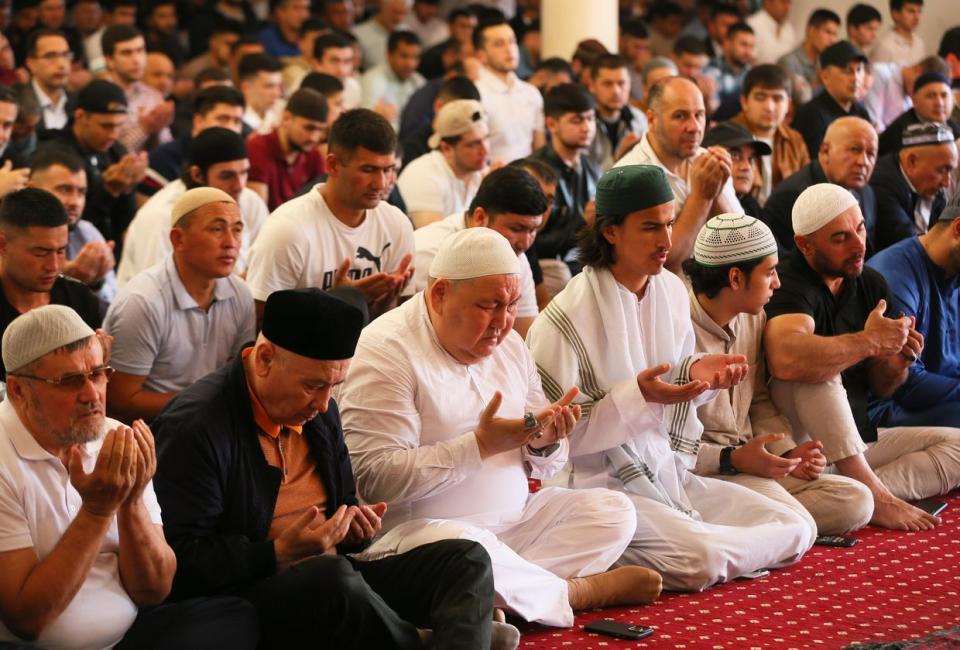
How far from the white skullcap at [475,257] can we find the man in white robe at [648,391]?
1.82 feet

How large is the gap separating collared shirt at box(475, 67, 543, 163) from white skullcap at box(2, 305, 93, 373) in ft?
17.8

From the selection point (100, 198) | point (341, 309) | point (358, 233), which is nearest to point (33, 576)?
point (341, 309)

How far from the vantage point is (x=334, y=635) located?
3072 millimetres

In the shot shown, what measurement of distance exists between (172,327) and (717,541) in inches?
72.0

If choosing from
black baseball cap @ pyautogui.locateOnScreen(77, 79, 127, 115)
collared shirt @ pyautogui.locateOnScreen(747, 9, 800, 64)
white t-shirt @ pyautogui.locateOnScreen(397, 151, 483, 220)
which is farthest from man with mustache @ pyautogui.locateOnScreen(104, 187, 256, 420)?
collared shirt @ pyautogui.locateOnScreen(747, 9, 800, 64)

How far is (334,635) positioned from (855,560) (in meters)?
1.76

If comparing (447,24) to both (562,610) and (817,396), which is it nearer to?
(817,396)

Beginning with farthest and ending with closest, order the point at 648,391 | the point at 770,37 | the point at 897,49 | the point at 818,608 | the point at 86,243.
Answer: the point at 770,37 → the point at 897,49 → the point at 86,243 → the point at 648,391 → the point at 818,608

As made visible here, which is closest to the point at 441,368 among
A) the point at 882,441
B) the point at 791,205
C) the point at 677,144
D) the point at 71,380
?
the point at 71,380

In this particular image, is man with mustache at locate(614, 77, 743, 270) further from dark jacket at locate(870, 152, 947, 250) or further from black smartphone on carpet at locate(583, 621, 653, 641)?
black smartphone on carpet at locate(583, 621, 653, 641)

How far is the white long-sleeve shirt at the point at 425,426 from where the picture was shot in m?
3.51

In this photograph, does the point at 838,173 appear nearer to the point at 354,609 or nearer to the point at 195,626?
the point at 354,609

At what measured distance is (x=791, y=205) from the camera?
19.4 feet

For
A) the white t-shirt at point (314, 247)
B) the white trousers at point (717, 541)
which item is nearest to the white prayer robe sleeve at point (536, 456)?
the white trousers at point (717, 541)
